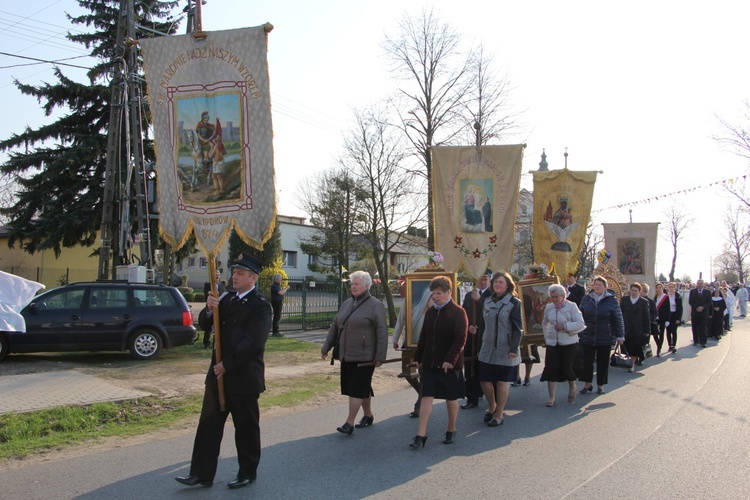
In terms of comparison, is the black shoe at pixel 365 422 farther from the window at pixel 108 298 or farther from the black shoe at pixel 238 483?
the window at pixel 108 298

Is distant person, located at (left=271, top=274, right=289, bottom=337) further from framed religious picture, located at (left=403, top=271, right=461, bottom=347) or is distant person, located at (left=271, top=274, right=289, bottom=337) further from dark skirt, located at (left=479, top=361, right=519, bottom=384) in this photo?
dark skirt, located at (left=479, top=361, right=519, bottom=384)

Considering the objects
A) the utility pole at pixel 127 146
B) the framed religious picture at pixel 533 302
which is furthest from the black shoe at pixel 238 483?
the utility pole at pixel 127 146

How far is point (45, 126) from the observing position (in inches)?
970

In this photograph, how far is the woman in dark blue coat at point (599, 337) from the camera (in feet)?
33.2

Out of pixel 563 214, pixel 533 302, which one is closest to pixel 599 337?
pixel 533 302

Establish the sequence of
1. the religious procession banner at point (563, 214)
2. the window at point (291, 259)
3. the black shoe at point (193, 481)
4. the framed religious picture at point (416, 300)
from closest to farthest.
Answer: the black shoe at point (193, 481)
the framed religious picture at point (416, 300)
the religious procession banner at point (563, 214)
the window at point (291, 259)

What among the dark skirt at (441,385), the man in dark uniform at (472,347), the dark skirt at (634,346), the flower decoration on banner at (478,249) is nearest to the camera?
the dark skirt at (441,385)

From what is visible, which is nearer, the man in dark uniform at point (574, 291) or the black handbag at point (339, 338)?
the black handbag at point (339, 338)

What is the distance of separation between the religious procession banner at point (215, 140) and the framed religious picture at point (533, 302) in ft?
19.2

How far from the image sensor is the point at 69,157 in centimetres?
2359

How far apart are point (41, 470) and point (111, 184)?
48.8 ft

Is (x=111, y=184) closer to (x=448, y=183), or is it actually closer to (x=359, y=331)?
(x=448, y=183)

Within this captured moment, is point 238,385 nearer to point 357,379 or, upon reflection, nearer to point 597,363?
point 357,379

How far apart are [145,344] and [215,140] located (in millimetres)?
7312
